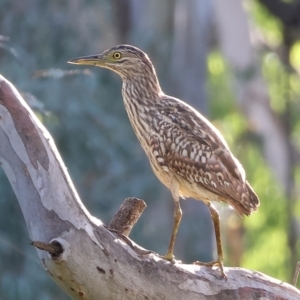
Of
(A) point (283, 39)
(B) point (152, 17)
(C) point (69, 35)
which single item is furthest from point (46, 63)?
(A) point (283, 39)

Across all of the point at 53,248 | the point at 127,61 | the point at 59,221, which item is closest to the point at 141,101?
the point at 127,61

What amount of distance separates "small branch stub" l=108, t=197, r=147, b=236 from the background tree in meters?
1.67

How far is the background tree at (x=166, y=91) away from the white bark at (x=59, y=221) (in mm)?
1956

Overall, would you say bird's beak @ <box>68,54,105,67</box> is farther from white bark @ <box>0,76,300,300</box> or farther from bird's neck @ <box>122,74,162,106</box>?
white bark @ <box>0,76,300,300</box>

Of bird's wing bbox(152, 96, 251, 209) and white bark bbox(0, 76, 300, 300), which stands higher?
bird's wing bbox(152, 96, 251, 209)

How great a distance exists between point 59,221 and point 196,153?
1325 millimetres

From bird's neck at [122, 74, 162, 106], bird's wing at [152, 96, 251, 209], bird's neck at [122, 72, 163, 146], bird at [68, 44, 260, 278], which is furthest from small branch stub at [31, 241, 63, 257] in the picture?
bird's neck at [122, 74, 162, 106]

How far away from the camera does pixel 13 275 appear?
8547 millimetres

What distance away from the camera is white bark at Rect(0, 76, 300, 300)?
4.16 meters

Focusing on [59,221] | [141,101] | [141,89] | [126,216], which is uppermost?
[141,89]

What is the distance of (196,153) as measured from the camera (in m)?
5.29

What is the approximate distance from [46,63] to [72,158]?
1.07 m

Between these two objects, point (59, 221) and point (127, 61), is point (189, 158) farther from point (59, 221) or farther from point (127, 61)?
point (59, 221)

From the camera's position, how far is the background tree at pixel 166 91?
376 inches
